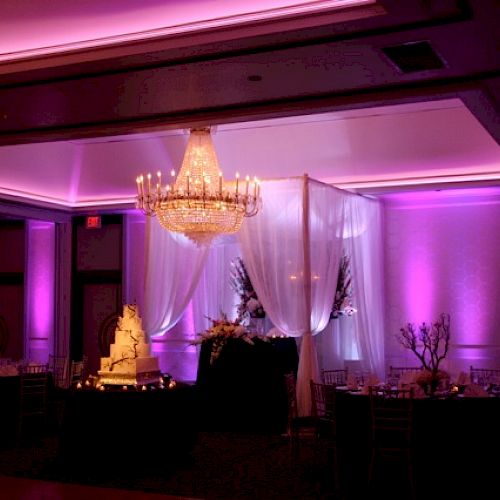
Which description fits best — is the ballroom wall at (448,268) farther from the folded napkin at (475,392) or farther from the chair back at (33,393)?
the chair back at (33,393)

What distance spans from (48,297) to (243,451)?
6.24m

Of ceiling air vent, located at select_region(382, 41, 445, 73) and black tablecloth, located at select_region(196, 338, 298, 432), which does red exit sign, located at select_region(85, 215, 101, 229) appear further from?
ceiling air vent, located at select_region(382, 41, 445, 73)

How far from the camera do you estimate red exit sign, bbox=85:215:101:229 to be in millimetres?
12680

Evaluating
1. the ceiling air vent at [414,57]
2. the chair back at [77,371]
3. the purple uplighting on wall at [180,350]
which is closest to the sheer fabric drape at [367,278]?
the purple uplighting on wall at [180,350]

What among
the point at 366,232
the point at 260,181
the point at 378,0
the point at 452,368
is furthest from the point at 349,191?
the point at 378,0

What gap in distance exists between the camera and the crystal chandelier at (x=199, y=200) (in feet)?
26.3

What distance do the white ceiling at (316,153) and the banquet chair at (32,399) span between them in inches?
121

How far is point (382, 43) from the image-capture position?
4.23m

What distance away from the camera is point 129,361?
7.70m

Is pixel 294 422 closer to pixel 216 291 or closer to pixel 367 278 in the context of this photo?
pixel 367 278

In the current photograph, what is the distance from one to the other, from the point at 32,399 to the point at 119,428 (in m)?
2.75

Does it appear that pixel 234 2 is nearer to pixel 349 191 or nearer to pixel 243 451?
pixel 243 451

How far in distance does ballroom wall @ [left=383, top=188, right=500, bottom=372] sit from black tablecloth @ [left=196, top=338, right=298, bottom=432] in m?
2.05

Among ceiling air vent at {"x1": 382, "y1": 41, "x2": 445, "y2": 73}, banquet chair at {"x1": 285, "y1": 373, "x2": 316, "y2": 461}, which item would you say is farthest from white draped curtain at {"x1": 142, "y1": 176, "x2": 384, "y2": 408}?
ceiling air vent at {"x1": 382, "y1": 41, "x2": 445, "y2": 73}
